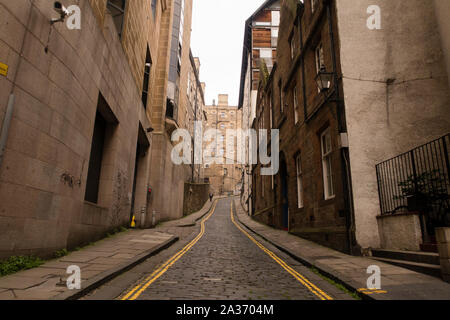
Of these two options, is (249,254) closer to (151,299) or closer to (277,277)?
(277,277)

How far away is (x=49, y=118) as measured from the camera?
21.7 feet

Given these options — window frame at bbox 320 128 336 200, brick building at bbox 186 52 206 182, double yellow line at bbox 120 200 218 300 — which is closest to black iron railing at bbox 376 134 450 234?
window frame at bbox 320 128 336 200

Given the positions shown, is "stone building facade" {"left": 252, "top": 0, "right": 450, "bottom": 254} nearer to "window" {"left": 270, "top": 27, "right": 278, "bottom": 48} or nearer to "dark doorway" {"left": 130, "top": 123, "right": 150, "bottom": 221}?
"dark doorway" {"left": 130, "top": 123, "right": 150, "bottom": 221}

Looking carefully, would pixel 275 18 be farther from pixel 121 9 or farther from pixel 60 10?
pixel 60 10

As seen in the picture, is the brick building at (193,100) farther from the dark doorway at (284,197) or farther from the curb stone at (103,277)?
the curb stone at (103,277)

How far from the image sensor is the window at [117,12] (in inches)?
482

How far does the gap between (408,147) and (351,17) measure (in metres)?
4.37

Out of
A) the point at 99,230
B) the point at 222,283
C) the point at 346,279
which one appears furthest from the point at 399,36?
the point at 99,230

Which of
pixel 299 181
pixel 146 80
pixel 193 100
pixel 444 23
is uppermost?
pixel 193 100

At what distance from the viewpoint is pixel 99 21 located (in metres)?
9.51

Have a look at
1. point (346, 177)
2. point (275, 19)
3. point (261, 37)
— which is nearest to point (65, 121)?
point (346, 177)

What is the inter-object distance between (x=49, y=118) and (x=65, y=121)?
0.74 m

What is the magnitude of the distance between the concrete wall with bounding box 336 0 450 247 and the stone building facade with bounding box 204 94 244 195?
57467mm

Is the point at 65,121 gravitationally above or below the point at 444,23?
below
